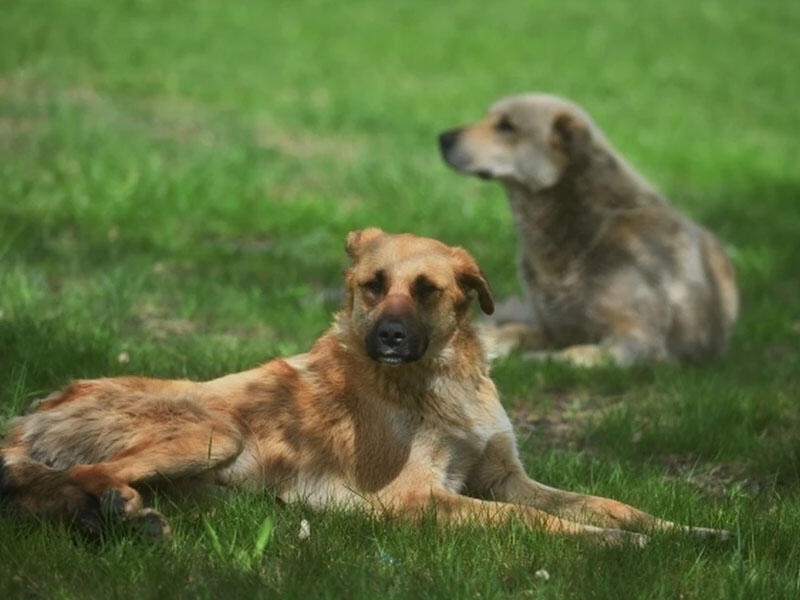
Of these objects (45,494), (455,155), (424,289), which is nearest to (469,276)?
(424,289)

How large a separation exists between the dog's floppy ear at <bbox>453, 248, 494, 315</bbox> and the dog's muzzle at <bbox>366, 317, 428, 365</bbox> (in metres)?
0.41

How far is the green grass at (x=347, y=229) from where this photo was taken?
461cm

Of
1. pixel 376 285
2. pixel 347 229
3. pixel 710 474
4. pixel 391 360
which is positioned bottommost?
pixel 347 229

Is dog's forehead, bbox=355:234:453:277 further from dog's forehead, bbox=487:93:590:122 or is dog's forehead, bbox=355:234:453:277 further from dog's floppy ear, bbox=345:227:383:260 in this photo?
dog's forehead, bbox=487:93:590:122

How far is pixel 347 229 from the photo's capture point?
11.1 metres

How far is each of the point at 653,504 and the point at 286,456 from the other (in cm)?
134

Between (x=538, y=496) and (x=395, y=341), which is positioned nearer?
(x=395, y=341)

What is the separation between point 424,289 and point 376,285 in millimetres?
183

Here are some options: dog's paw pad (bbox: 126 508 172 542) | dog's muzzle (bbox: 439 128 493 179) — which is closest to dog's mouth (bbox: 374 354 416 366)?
dog's paw pad (bbox: 126 508 172 542)

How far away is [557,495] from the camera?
5477 mm

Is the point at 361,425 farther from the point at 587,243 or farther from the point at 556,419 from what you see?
the point at 587,243

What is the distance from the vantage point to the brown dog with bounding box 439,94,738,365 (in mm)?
9414

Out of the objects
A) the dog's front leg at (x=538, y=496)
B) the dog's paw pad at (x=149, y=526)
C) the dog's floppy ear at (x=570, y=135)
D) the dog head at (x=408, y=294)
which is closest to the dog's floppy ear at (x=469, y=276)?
the dog head at (x=408, y=294)

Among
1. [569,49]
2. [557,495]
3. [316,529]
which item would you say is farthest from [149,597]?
[569,49]
